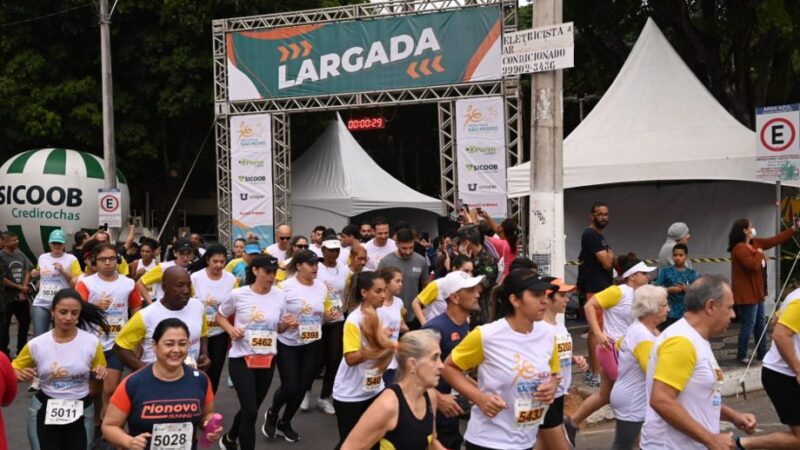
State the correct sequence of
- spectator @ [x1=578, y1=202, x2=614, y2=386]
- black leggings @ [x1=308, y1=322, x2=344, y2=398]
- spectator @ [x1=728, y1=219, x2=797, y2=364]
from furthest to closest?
spectator @ [x1=728, y1=219, x2=797, y2=364], spectator @ [x1=578, y1=202, x2=614, y2=386], black leggings @ [x1=308, y1=322, x2=344, y2=398]

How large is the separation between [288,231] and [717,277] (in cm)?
850

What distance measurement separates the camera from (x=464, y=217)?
1238 cm

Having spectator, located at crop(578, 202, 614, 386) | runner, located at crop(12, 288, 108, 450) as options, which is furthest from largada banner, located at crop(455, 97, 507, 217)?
runner, located at crop(12, 288, 108, 450)

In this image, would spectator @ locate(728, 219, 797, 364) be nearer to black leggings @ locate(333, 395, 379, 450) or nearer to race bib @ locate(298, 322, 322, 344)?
race bib @ locate(298, 322, 322, 344)

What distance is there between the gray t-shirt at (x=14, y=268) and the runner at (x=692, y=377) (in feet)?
31.2

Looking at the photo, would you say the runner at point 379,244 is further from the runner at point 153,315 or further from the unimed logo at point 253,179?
the unimed logo at point 253,179

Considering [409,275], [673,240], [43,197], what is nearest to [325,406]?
[409,275]

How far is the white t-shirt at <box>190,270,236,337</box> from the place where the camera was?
8445 mm

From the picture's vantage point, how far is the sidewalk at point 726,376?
860cm

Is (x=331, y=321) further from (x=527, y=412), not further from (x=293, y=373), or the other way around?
(x=527, y=412)

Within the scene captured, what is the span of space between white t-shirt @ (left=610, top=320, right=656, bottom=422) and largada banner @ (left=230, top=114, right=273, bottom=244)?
16.8 meters

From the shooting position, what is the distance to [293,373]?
26.8 ft

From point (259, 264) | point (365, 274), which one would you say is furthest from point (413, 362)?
point (259, 264)

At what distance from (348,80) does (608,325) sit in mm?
14660
